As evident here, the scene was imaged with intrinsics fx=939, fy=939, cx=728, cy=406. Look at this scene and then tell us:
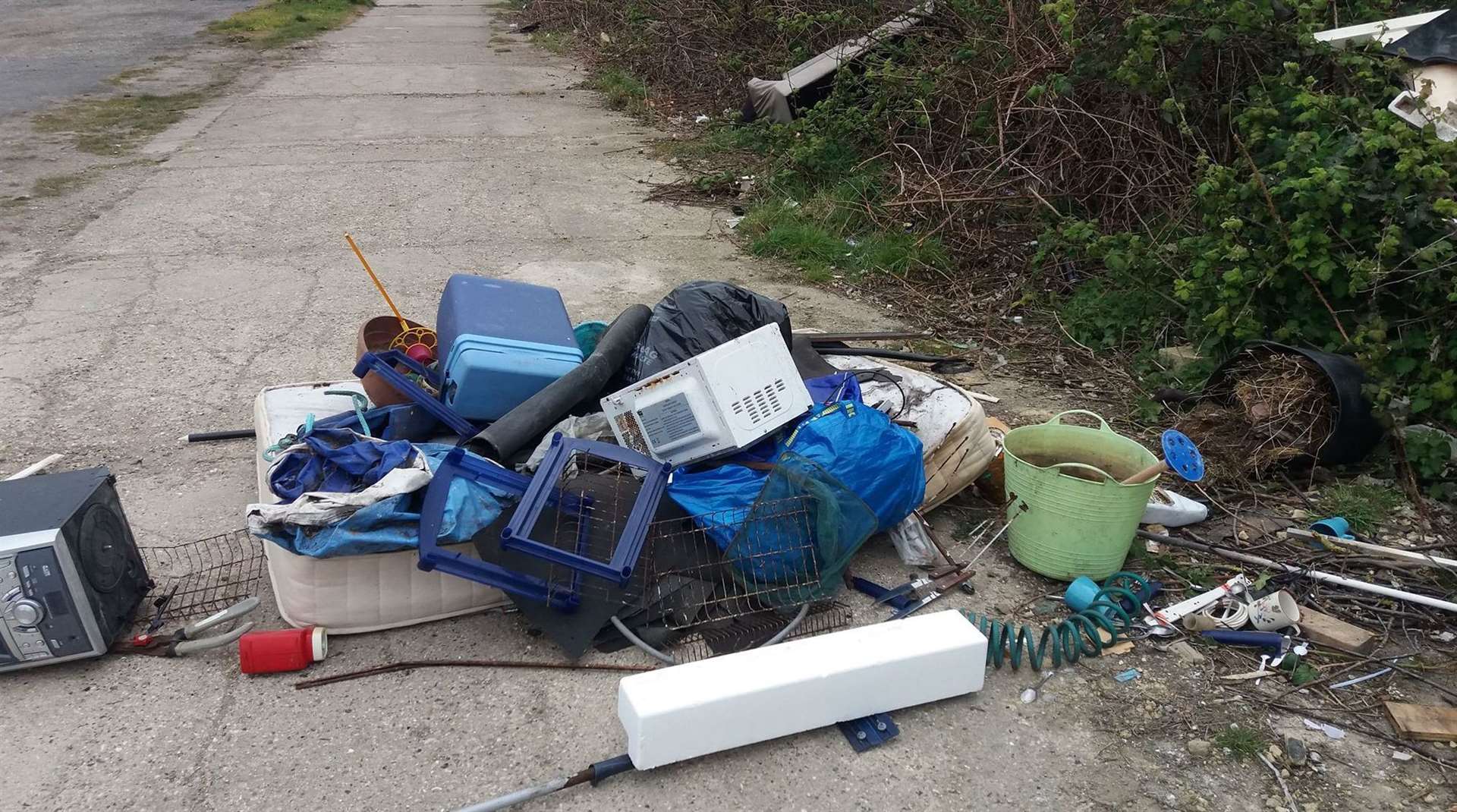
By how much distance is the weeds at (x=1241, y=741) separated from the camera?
7.71ft

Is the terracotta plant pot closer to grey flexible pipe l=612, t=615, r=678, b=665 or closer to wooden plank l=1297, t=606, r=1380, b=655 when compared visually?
grey flexible pipe l=612, t=615, r=678, b=665

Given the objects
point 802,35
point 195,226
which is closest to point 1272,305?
point 802,35

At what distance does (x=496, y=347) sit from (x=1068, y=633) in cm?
205

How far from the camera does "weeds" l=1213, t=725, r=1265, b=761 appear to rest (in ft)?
7.71

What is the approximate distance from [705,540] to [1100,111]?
3.79m

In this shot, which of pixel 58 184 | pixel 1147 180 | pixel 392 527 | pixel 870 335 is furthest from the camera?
pixel 58 184

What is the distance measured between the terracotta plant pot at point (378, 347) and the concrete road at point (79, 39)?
8.53 m

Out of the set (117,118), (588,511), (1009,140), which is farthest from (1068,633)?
(117,118)

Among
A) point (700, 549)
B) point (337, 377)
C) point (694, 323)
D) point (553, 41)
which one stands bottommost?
point (553, 41)

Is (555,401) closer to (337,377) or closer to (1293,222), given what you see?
(337,377)

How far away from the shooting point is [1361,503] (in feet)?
10.9

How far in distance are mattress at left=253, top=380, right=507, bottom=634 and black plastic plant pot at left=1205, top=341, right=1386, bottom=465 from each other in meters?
2.98

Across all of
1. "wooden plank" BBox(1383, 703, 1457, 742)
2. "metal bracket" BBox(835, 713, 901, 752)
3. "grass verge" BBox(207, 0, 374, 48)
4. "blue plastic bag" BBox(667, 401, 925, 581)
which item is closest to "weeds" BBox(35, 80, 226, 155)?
"grass verge" BBox(207, 0, 374, 48)

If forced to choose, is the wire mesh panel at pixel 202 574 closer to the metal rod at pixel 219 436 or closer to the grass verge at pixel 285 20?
the metal rod at pixel 219 436
